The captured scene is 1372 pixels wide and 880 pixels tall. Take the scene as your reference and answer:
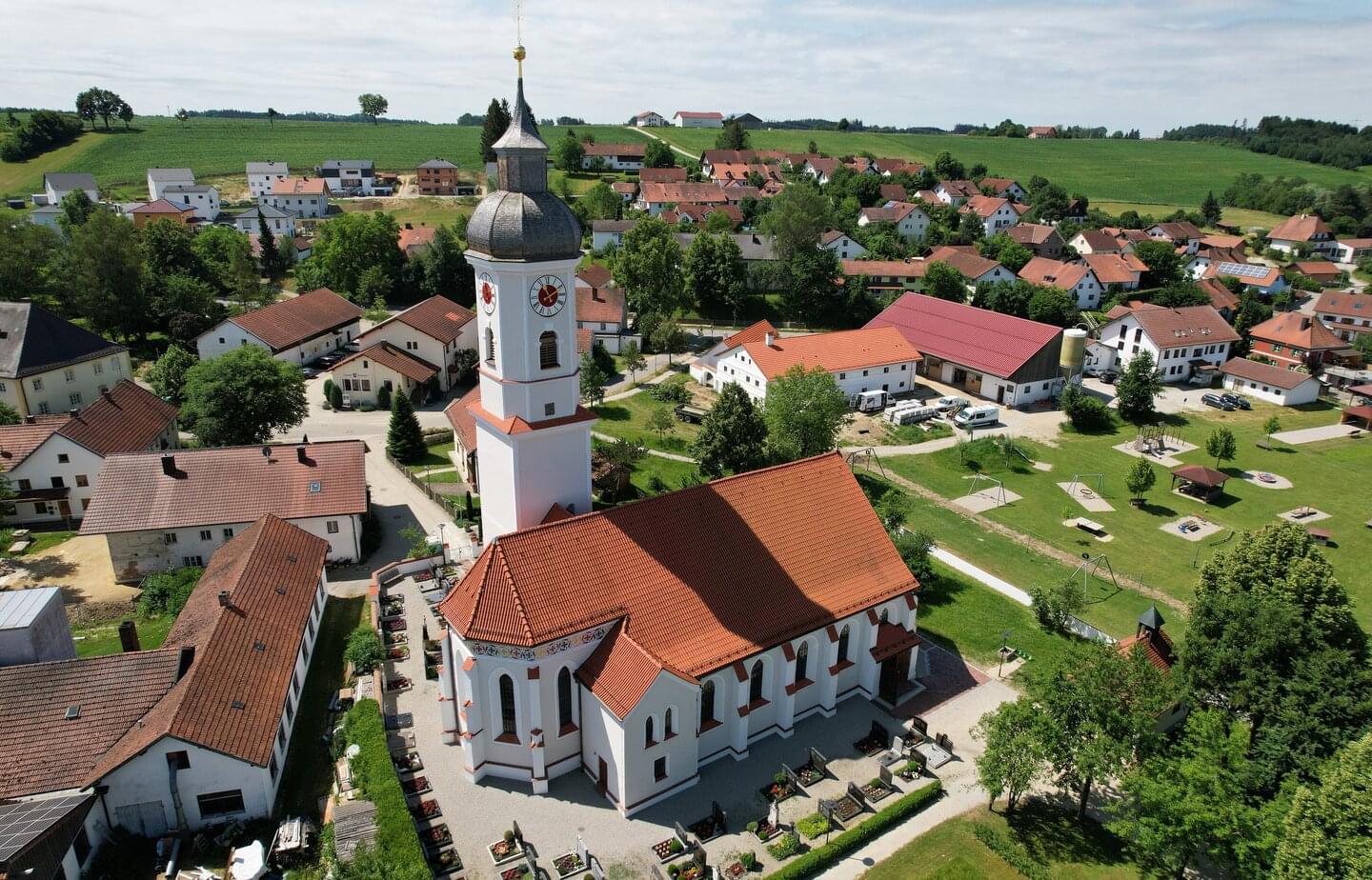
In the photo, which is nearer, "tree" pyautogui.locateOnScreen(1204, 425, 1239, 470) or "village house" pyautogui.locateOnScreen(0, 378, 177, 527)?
"village house" pyautogui.locateOnScreen(0, 378, 177, 527)

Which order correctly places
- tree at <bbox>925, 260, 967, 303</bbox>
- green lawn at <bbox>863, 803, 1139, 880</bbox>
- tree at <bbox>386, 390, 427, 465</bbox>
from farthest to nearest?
tree at <bbox>925, 260, 967, 303</bbox> < tree at <bbox>386, 390, 427, 465</bbox> < green lawn at <bbox>863, 803, 1139, 880</bbox>

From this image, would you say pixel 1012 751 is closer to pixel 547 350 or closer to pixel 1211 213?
pixel 547 350

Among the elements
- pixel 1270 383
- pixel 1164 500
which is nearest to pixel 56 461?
pixel 1164 500

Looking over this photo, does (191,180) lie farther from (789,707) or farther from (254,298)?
(789,707)

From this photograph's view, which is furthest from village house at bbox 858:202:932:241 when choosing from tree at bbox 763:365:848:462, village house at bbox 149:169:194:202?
village house at bbox 149:169:194:202

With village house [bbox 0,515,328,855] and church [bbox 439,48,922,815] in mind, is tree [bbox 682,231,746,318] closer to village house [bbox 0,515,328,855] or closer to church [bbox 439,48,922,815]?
church [bbox 439,48,922,815]
